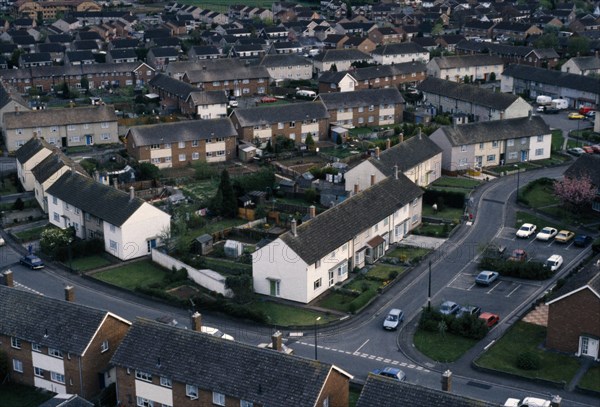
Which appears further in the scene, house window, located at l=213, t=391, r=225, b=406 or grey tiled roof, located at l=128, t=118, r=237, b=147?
grey tiled roof, located at l=128, t=118, r=237, b=147

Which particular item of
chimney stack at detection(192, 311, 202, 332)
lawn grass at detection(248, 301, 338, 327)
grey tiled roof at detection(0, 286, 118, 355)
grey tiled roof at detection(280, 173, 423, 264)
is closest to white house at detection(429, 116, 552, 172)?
grey tiled roof at detection(280, 173, 423, 264)

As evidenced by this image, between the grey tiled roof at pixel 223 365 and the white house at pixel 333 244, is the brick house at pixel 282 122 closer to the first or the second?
the white house at pixel 333 244

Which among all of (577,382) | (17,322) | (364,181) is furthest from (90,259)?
(577,382)

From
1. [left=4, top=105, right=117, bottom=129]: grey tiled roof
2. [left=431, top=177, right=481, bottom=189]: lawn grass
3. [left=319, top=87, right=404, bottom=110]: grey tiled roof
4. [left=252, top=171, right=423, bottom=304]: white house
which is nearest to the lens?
[left=252, top=171, right=423, bottom=304]: white house

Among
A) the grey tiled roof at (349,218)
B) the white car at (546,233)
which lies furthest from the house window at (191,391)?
the white car at (546,233)

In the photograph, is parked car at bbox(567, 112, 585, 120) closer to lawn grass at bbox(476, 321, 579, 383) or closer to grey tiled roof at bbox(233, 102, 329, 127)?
grey tiled roof at bbox(233, 102, 329, 127)

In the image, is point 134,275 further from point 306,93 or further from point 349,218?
point 306,93

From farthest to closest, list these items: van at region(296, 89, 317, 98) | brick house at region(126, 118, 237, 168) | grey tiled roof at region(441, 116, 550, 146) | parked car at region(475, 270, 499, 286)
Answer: van at region(296, 89, 317, 98)
brick house at region(126, 118, 237, 168)
grey tiled roof at region(441, 116, 550, 146)
parked car at region(475, 270, 499, 286)
